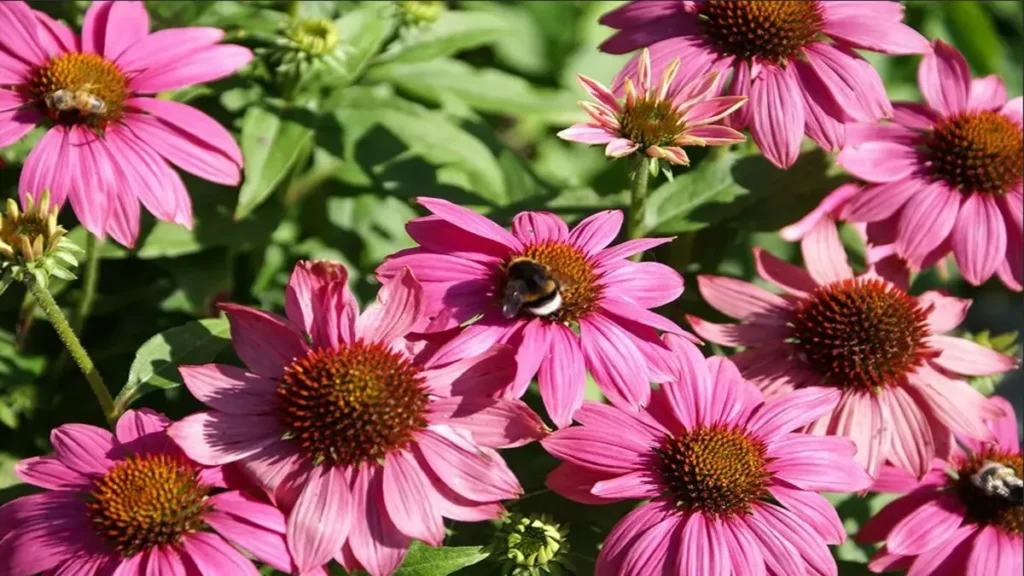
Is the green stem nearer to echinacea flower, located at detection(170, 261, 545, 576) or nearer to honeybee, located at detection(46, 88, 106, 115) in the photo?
echinacea flower, located at detection(170, 261, 545, 576)

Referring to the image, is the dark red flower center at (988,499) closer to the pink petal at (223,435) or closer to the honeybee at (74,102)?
the pink petal at (223,435)

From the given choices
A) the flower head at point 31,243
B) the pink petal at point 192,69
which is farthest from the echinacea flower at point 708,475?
the pink petal at point 192,69

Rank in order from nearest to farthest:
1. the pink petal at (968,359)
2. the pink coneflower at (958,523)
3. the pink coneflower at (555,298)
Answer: the pink coneflower at (555,298) < the pink coneflower at (958,523) < the pink petal at (968,359)

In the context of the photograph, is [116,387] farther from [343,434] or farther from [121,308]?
[343,434]

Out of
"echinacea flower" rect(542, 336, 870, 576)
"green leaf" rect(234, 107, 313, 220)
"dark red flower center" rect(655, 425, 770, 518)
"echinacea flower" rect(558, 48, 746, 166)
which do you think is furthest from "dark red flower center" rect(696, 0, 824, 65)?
"green leaf" rect(234, 107, 313, 220)

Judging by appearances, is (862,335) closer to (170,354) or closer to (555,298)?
(555,298)

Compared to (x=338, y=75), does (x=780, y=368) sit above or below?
below

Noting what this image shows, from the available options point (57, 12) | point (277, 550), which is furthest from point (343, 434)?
point (57, 12)
